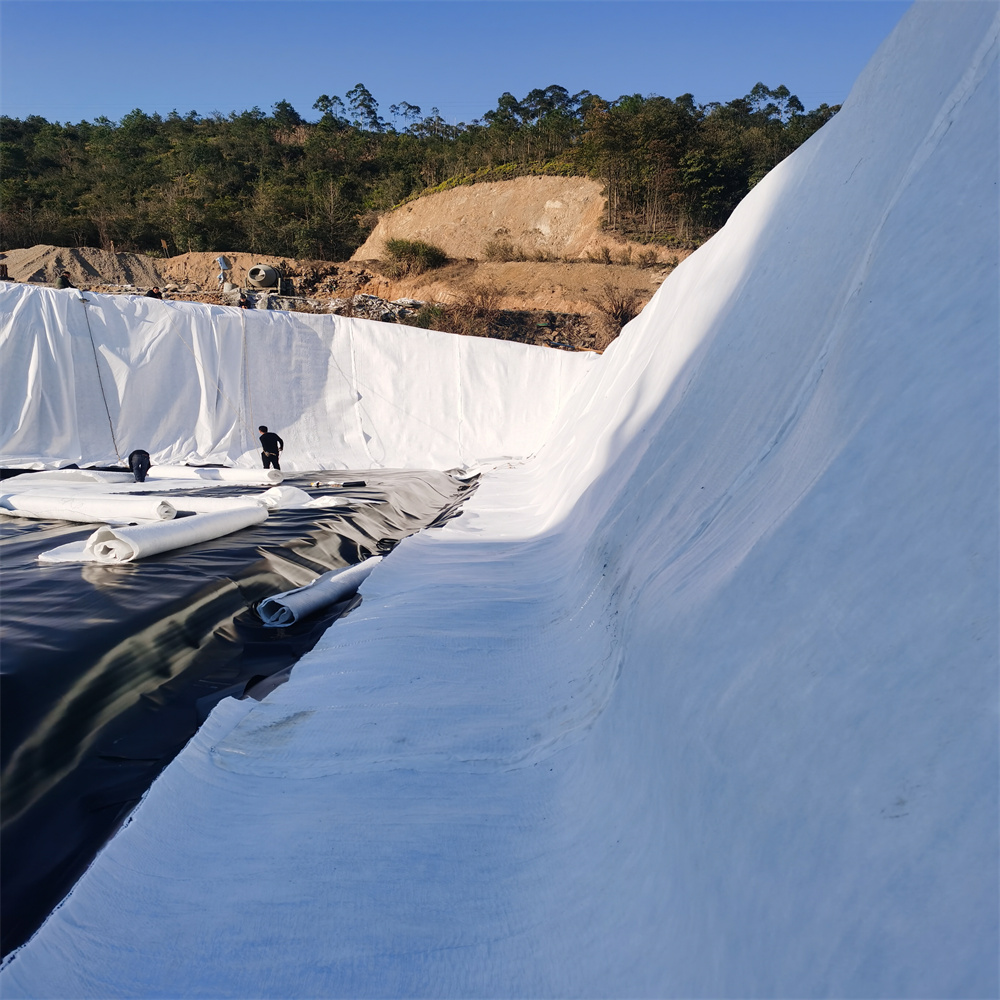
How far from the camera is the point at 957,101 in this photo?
49.5 inches

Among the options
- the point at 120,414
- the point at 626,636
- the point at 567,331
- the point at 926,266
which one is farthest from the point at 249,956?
the point at 567,331

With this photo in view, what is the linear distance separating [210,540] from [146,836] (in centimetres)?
→ 199

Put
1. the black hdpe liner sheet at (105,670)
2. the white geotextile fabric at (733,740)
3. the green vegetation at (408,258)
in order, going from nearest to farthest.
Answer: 1. the white geotextile fabric at (733,740)
2. the black hdpe liner sheet at (105,670)
3. the green vegetation at (408,258)

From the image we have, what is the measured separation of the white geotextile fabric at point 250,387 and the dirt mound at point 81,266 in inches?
566

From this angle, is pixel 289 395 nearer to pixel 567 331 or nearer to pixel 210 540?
pixel 210 540

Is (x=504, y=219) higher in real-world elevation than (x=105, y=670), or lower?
higher

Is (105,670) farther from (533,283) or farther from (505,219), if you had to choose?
(505,219)

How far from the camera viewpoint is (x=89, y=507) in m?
3.42

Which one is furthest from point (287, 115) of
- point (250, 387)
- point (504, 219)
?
point (250, 387)

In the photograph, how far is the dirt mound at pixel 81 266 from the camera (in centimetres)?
2069

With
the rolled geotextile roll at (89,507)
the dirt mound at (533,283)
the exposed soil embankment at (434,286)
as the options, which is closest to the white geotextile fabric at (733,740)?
the rolled geotextile roll at (89,507)

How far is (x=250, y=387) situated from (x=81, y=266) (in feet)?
52.0

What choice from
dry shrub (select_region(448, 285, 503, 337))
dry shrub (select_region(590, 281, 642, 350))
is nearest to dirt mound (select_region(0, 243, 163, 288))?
dry shrub (select_region(448, 285, 503, 337))

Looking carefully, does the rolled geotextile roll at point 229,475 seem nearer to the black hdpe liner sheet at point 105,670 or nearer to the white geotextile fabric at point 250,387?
the white geotextile fabric at point 250,387
